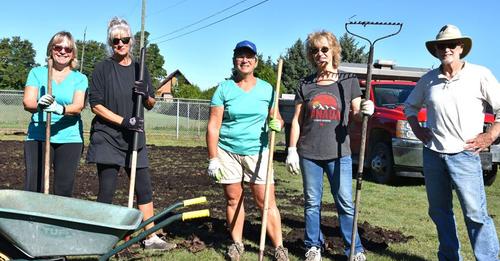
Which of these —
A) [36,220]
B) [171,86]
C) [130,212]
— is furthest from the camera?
[171,86]

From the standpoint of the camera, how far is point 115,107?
179 inches

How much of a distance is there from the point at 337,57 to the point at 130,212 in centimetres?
213

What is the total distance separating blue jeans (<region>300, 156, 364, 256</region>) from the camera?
14.9 feet

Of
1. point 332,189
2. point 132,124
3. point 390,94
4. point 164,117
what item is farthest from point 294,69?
point 132,124

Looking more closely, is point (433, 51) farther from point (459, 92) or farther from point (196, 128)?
point (196, 128)

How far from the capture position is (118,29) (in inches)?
176

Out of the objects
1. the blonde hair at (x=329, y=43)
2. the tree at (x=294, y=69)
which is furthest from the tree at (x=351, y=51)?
the blonde hair at (x=329, y=43)

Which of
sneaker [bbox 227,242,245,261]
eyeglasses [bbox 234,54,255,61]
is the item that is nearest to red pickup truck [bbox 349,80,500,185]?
sneaker [bbox 227,242,245,261]

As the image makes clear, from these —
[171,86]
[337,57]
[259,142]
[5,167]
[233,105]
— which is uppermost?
[171,86]

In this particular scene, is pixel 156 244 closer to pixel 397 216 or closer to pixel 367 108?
pixel 367 108

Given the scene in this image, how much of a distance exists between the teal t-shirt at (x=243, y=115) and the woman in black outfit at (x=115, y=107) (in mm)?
684

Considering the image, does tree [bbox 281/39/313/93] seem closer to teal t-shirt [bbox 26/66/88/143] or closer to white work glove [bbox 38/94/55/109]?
teal t-shirt [bbox 26/66/88/143]

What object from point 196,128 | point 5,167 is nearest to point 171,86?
point 196,128

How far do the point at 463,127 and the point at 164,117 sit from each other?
20.2m
